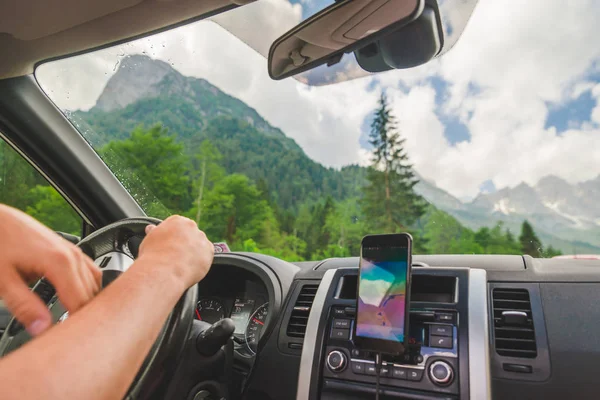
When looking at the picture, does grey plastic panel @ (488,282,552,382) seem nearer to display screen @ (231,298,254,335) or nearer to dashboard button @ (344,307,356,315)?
dashboard button @ (344,307,356,315)

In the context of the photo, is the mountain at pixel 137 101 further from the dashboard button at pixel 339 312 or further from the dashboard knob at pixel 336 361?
the dashboard knob at pixel 336 361

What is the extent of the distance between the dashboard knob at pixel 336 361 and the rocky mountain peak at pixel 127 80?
1931 millimetres

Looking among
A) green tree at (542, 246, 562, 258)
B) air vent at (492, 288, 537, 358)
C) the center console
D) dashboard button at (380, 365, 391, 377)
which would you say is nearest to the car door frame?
the center console

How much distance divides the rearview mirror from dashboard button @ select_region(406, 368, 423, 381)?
3.71ft

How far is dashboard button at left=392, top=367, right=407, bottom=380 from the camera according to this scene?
67.2 inches

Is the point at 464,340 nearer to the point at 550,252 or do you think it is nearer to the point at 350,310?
the point at 350,310

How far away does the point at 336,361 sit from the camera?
1886 mm

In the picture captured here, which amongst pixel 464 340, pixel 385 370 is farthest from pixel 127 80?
pixel 464 340

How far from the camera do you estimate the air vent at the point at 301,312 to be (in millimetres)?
2143

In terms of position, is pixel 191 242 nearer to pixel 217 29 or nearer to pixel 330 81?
pixel 330 81

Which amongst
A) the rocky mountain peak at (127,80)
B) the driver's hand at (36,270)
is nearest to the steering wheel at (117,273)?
the driver's hand at (36,270)

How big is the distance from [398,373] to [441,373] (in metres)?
0.14

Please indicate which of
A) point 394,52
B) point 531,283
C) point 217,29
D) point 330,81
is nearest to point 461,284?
point 531,283

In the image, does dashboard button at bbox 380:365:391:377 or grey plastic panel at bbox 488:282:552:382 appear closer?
grey plastic panel at bbox 488:282:552:382
